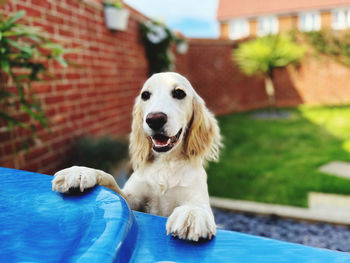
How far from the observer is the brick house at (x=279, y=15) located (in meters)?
23.0

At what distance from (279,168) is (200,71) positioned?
7.56 metres

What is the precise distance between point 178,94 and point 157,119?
0.94 feet

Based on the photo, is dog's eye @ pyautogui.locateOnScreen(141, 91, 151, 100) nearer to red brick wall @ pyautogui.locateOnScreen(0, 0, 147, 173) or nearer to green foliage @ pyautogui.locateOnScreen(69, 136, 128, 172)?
red brick wall @ pyautogui.locateOnScreen(0, 0, 147, 173)

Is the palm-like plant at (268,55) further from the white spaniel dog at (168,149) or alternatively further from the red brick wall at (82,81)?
the white spaniel dog at (168,149)

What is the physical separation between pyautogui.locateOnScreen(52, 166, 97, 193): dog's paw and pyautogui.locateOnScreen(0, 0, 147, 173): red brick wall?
186cm

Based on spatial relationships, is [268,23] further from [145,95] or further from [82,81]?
[145,95]

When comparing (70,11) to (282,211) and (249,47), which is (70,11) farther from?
(249,47)

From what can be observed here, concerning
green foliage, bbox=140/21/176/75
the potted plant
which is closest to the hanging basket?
the potted plant

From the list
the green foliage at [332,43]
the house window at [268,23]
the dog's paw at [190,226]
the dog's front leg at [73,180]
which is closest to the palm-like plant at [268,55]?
the green foliage at [332,43]

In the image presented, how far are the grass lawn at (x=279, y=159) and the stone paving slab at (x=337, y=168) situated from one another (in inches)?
5.3

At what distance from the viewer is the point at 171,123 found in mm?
1561

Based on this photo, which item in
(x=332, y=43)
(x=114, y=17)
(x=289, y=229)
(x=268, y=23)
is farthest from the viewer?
(x=268, y=23)

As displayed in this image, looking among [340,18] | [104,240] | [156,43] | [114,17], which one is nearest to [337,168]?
[114,17]

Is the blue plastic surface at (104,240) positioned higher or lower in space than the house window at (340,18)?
lower
